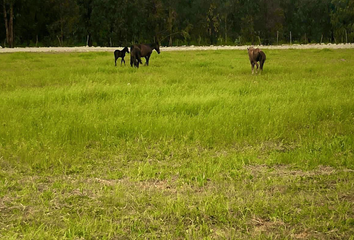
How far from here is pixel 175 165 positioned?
6.55 m

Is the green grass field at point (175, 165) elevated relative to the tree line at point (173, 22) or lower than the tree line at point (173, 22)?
lower

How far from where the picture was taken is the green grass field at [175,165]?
14.8ft

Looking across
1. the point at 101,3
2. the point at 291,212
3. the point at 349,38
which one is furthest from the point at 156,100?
the point at 349,38

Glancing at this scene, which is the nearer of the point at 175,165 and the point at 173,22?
the point at 175,165

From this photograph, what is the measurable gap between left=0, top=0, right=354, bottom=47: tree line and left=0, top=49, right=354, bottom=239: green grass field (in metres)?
43.5

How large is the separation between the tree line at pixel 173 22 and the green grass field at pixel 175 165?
143 feet

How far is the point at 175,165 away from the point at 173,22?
58.4 metres

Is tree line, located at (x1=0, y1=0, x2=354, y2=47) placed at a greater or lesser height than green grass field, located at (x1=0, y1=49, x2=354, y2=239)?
greater

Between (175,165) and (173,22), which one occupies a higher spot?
(173,22)

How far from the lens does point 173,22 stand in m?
63.0

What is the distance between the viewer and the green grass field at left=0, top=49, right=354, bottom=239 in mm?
4496

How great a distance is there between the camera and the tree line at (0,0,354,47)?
53406mm

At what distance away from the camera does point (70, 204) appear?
16.6ft

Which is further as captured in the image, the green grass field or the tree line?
the tree line
